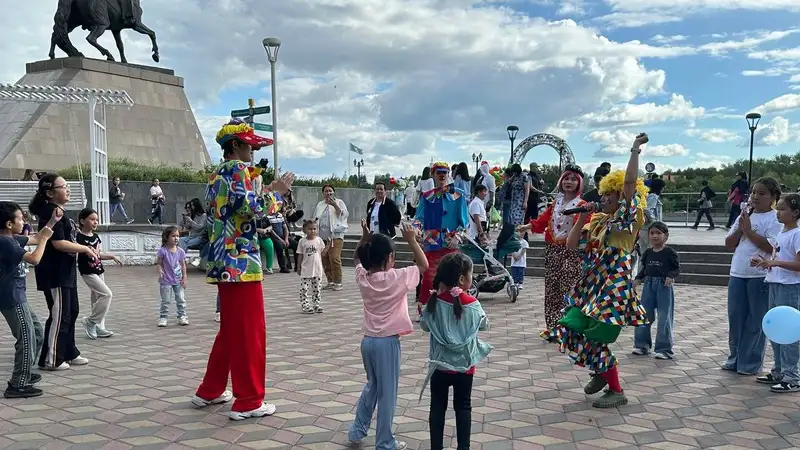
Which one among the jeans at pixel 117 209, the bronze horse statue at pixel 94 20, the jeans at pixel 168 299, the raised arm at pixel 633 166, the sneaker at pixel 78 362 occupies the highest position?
the bronze horse statue at pixel 94 20

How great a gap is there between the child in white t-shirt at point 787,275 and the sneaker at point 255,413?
3.91 metres

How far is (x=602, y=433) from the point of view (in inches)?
164

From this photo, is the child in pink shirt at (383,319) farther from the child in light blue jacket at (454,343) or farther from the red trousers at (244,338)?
the red trousers at (244,338)

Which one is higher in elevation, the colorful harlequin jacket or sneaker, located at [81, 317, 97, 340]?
the colorful harlequin jacket

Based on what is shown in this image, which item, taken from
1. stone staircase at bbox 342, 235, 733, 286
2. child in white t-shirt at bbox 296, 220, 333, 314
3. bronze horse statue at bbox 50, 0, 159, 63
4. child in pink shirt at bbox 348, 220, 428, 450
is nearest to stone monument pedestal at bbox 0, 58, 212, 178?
bronze horse statue at bbox 50, 0, 159, 63

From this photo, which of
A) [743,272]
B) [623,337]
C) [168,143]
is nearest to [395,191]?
[168,143]

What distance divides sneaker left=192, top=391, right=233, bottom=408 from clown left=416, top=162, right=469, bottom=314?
3018 mm

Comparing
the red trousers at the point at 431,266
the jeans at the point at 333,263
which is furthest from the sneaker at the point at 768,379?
the jeans at the point at 333,263

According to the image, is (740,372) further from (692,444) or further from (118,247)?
(118,247)

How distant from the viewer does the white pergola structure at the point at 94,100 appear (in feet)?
52.0

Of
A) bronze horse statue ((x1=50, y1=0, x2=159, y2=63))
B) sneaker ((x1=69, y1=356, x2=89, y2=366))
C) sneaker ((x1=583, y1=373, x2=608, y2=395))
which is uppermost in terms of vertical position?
bronze horse statue ((x1=50, y1=0, x2=159, y2=63))

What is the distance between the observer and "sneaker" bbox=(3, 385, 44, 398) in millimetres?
4898

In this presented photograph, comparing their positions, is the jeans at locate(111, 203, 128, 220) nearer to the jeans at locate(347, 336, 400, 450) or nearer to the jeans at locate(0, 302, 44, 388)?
the jeans at locate(0, 302, 44, 388)

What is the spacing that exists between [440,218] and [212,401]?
11.5ft
